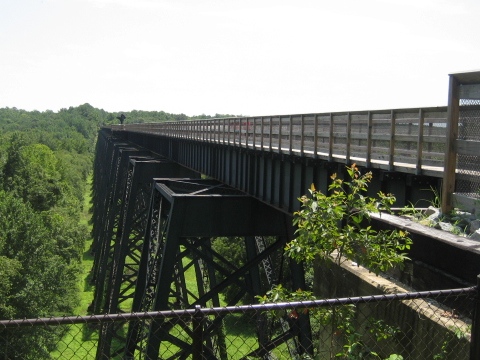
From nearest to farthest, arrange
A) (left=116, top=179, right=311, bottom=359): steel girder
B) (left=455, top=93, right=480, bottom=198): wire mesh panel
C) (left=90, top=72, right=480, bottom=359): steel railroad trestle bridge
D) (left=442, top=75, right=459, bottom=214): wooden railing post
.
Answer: (left=455, top=93, right=480, bottom=198): wire mesh panel, (left=442, top=75, right=459, bottom=214): wooden railing post, (left=90, top=72, right=480, bottom=359): steel railroad trestle bridge, (left=116, top=179, right=311, bottom=359): steel girder

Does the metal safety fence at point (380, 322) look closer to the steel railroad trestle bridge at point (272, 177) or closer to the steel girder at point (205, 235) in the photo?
the steel railroad trestle bridge at point (272, 177)

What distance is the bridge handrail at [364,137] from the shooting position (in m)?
Answer: 8.02

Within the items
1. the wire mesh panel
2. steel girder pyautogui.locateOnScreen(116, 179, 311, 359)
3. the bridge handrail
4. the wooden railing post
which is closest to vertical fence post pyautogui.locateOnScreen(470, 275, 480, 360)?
the wire mesh panel

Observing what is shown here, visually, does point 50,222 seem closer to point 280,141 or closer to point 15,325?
point 280,141

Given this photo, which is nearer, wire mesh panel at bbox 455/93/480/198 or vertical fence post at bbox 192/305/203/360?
vertical fence post at bbox 192/305/203/360

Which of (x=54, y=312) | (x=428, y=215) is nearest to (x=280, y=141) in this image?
(x=428, y=215)

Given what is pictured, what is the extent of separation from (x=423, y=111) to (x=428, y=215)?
7.39 ft

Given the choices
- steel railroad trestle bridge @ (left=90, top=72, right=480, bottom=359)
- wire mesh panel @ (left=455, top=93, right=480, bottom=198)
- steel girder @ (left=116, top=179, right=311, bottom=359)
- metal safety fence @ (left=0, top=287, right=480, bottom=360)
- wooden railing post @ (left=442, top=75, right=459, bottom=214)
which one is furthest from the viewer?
steel girder @ (left=116, top=179, right=311, bottom=359)

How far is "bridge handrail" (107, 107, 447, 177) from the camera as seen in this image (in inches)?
316

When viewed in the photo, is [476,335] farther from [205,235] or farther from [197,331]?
[205,235]

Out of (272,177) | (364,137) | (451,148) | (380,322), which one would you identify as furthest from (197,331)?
(272,177)

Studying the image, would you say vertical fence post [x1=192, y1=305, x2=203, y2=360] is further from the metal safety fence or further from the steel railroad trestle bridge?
the steel railroad trestle bridge

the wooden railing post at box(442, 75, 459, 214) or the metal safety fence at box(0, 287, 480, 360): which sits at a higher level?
the wooden railing post at box(442, 75, 459, 214)

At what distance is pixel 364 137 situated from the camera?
31.8 feet
